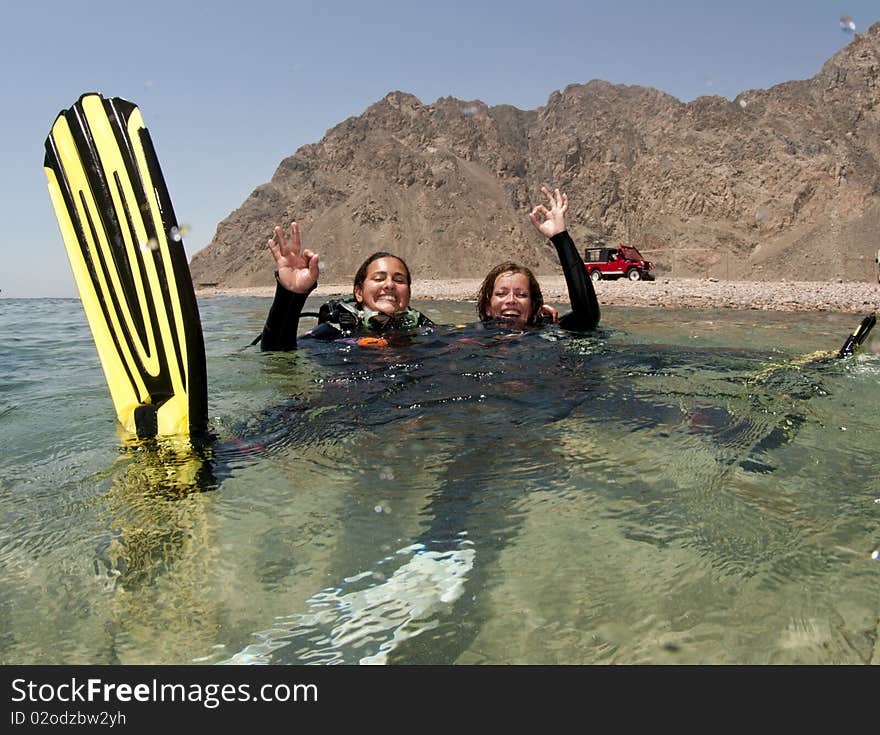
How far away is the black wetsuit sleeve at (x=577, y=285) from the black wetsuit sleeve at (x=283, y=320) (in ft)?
7.47

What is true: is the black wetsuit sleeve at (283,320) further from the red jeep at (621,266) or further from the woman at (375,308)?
the red jeep at (621,266)

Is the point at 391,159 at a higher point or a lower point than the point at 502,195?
higher

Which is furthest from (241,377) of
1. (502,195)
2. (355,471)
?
(502,195)

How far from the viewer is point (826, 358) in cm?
518

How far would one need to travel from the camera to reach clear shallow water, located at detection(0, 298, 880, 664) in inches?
56.2

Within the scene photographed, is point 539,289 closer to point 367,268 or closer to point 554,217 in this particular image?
point 554,217

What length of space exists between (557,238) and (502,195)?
209ft

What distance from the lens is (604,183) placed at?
5856cm

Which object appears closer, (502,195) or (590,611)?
(590,611)

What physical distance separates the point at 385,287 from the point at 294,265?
181cm

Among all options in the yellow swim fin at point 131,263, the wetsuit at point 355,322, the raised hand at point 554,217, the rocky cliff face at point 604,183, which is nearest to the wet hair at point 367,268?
the wetsuit at point 355,322

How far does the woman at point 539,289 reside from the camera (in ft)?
17.3

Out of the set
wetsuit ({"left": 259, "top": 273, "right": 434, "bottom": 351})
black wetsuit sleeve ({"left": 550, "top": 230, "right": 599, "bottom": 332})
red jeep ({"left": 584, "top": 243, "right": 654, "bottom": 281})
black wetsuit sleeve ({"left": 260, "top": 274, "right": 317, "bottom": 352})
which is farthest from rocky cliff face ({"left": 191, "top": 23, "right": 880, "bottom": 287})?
black wetsuit sleeve ({"left": 260, "top": 274, "right": 317, "bottom": 352})

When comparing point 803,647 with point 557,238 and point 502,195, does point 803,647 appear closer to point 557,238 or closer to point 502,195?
point 557,238
